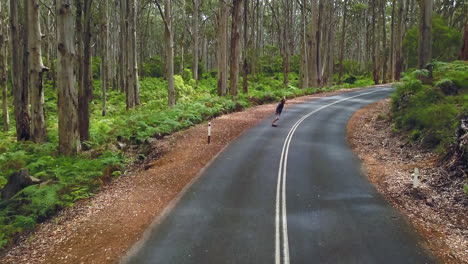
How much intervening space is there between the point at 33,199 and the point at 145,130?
839 cm

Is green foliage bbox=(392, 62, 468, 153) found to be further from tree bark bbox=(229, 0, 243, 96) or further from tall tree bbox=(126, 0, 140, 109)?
tall tree bbox=(126, 0, 140, 109)

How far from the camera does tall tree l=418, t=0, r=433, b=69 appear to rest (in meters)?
21.6

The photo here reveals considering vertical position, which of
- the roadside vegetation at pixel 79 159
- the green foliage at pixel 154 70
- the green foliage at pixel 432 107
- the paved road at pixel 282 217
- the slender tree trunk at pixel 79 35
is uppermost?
the green foliage at pixel 154 70

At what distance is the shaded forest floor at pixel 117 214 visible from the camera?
328 inches

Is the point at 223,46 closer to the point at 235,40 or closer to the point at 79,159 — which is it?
the point at 235,40

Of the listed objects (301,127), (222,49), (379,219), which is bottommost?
(379,219)

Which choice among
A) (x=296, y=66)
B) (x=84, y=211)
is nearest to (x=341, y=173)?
(x=84, y=211)

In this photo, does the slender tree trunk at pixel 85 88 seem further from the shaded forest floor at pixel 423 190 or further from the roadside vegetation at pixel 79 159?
the shaded forest floor at pixel 423 190

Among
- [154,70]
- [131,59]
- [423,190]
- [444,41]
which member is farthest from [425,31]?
[154,70]

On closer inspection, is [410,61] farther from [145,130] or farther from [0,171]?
[0,171]

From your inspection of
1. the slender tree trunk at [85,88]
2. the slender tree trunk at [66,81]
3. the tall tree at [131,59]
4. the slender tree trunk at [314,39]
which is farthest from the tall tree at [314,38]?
the slender tree trunk at [66,81]

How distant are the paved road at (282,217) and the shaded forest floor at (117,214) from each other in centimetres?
52

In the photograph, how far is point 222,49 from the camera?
3080 cm

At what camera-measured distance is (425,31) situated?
21828mm
